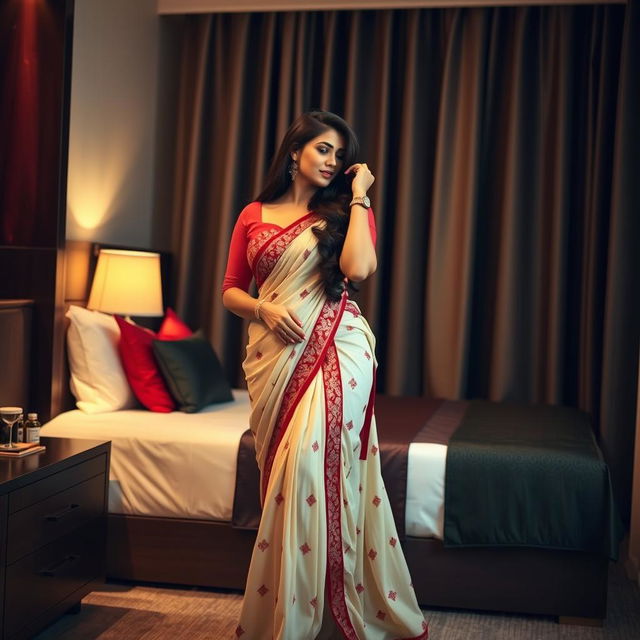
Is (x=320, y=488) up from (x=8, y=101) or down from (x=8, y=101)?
down

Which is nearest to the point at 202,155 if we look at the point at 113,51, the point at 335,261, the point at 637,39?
the point at 113,51

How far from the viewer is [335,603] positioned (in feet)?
8.06

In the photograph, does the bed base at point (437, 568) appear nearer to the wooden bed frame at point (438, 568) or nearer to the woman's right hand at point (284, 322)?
the wooden bed frame at point (438, 568)

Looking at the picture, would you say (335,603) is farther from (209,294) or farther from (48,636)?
(209,294)

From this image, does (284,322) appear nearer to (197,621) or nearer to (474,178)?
(197,621)

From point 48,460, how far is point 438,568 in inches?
51.1

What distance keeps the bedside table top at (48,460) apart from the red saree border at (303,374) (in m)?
0.60

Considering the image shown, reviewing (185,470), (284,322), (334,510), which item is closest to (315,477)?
(334,510)

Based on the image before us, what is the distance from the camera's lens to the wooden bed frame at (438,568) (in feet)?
9.71

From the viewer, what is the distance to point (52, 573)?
2623 mm

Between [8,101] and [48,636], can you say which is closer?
[48,636]

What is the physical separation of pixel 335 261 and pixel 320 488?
618 millimetres

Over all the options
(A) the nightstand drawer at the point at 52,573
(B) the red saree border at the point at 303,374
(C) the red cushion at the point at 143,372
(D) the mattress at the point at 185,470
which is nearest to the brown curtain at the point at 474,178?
(C) the red cushion at the point at 143,372

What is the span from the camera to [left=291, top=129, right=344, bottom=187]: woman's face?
8.43 feet
